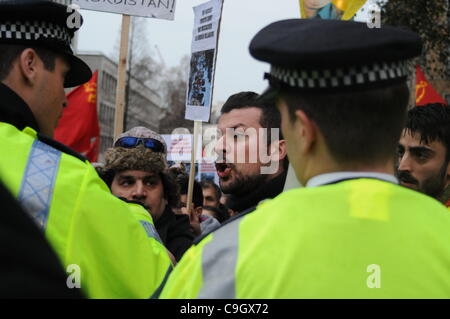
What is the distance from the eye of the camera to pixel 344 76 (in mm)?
1533

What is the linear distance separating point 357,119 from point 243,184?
183cm

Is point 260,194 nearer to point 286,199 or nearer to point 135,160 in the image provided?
point 135,160

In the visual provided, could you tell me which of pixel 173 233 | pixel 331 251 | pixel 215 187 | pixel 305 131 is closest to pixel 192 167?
pixel 173 233

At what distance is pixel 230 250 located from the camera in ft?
4.71

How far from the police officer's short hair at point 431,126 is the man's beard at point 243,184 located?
4.16 feet

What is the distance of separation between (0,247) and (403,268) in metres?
0.97

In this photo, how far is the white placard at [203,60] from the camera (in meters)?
5.30

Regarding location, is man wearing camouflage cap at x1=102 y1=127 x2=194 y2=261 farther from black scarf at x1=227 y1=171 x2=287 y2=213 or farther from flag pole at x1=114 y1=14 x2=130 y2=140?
flag pole at x1=114 y1=14 x2=130 y2=140

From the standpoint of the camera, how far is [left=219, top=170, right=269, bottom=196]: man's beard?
333cm

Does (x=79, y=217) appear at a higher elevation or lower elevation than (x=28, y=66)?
lower

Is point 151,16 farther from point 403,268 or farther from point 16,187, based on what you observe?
point 403,268

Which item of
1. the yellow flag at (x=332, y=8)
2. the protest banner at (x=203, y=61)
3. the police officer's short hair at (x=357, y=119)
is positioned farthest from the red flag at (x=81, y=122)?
the police officer's short hair at (x=357, y=119)

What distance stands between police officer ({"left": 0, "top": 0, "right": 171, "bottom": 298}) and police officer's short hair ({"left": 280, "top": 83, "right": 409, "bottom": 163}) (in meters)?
0.76

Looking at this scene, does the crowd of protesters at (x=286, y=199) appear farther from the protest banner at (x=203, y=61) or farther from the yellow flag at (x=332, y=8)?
the protest banner at (x=203, y=61)
